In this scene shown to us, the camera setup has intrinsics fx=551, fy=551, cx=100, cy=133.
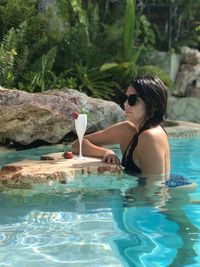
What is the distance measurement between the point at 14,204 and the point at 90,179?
2.13 ft

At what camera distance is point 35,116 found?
8.06m

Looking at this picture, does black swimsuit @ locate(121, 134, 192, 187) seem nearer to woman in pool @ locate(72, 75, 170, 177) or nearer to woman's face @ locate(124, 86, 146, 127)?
woman in pool @ locate(72, 75, 170, 177)

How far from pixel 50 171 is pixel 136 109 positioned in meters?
0.79

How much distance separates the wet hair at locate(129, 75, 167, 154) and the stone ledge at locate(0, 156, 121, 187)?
399mm

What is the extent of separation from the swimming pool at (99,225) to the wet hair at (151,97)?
0.47 m

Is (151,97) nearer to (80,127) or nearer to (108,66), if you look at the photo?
(80,127)

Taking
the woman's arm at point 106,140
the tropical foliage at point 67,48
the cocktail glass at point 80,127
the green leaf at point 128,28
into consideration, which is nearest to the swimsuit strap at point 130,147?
the woman's arm at point 106,140

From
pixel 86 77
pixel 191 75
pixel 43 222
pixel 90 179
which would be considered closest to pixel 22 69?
pixel 86 77

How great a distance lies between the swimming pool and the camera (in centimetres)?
293

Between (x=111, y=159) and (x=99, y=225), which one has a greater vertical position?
(x=111, y=159)

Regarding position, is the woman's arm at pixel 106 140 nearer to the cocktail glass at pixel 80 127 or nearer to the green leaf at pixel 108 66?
the cocktail glass at pixel 80 127

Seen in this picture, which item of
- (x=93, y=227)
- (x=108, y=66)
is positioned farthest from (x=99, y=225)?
(x=108, y=66)

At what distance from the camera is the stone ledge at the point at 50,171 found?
405 centimetres

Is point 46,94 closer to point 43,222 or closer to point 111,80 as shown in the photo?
point 111,80
